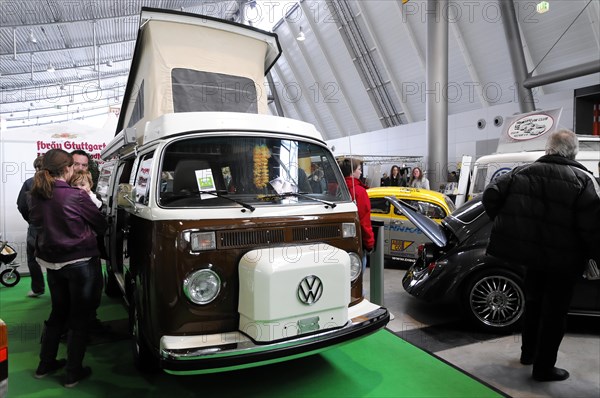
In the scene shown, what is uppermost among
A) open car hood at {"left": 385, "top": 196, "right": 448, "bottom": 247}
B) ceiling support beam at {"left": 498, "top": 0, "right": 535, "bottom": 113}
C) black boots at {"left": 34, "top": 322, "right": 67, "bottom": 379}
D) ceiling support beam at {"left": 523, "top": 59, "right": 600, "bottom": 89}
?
ceiling support beam at {"left": 498, "top": 0, "right": 535, "bottom": 113}

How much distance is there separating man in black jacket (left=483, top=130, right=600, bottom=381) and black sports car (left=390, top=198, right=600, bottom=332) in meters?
0.85

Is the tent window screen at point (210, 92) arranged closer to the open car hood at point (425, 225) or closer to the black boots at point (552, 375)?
the open car hood at point (425, 225)

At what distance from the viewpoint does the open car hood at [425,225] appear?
4266 millimetres

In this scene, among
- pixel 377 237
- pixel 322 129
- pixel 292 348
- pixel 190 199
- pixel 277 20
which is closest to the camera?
pixel 292 348

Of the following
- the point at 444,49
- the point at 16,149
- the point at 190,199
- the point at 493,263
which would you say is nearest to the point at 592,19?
the point at 444,49

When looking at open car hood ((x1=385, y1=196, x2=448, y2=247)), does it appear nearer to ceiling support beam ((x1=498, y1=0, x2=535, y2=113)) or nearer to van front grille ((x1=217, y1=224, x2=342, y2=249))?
van front grille ((x1=217, y1=224, x2=342, y2=249))

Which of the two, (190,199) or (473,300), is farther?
(473,300)

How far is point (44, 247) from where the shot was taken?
3043mm

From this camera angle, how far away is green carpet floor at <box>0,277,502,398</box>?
120 inches

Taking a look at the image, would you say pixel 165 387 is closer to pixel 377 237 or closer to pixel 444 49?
pixel 377 237

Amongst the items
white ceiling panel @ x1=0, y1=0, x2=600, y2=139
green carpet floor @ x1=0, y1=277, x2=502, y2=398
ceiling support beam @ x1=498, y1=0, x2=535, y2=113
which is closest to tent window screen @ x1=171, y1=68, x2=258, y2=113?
green carpet floor @ x1=0, y1=277, x2=502, y2=398

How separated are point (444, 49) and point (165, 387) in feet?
37.0

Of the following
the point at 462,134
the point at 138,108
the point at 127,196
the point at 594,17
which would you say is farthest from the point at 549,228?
the point at 462,134

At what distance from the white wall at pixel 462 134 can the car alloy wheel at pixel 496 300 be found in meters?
7.03
